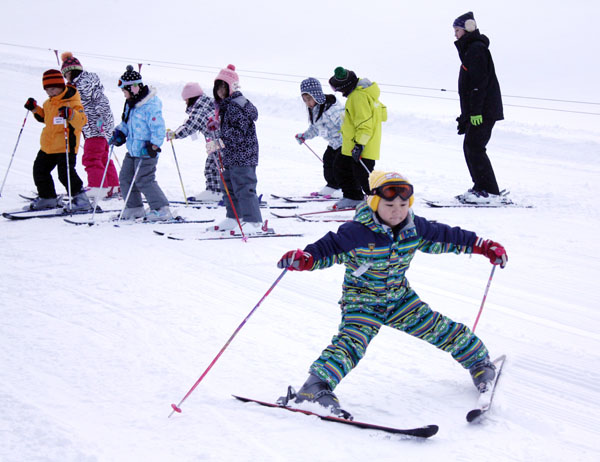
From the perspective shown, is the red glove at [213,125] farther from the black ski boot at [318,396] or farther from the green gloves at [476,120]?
the black ski boot at [318,396]

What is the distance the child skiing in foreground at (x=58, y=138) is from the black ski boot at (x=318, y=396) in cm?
509

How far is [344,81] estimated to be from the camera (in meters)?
7.35

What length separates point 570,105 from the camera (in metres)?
22.8

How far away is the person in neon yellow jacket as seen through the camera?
7.23m

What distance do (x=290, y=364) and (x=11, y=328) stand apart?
1648 millimetres

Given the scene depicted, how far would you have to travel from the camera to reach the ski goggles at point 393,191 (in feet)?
9.58

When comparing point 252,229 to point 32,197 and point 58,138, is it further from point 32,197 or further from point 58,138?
point 32,197

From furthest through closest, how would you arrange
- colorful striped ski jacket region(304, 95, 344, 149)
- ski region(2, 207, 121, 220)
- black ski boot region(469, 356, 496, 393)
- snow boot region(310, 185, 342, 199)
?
1. snow boot region(310, 185, 342, 199)
2. colorful striped ski jacket region(304, 95, 344, 149)
3. ski region(2, 207, 121, 220)
4. black ski boot region(469, 356, 496, 393)

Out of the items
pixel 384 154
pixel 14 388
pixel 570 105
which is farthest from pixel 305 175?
pixel 570 105

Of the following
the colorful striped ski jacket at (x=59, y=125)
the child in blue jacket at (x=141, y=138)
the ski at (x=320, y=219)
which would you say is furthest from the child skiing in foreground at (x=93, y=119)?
the ski at (x=320, y=219)

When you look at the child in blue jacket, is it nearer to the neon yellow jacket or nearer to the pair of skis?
the neon yellow jacket

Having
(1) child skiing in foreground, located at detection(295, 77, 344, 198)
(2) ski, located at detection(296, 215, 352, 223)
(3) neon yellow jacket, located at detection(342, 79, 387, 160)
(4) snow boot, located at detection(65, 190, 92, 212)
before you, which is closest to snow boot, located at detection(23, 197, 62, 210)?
(4) snow boot, located at detection(65, 190, 92, 212)

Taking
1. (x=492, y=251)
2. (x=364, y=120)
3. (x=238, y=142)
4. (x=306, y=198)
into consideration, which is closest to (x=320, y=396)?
(x=492, y=251)

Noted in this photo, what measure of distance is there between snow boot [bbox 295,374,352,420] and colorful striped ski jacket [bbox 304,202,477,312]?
42 centimetres
